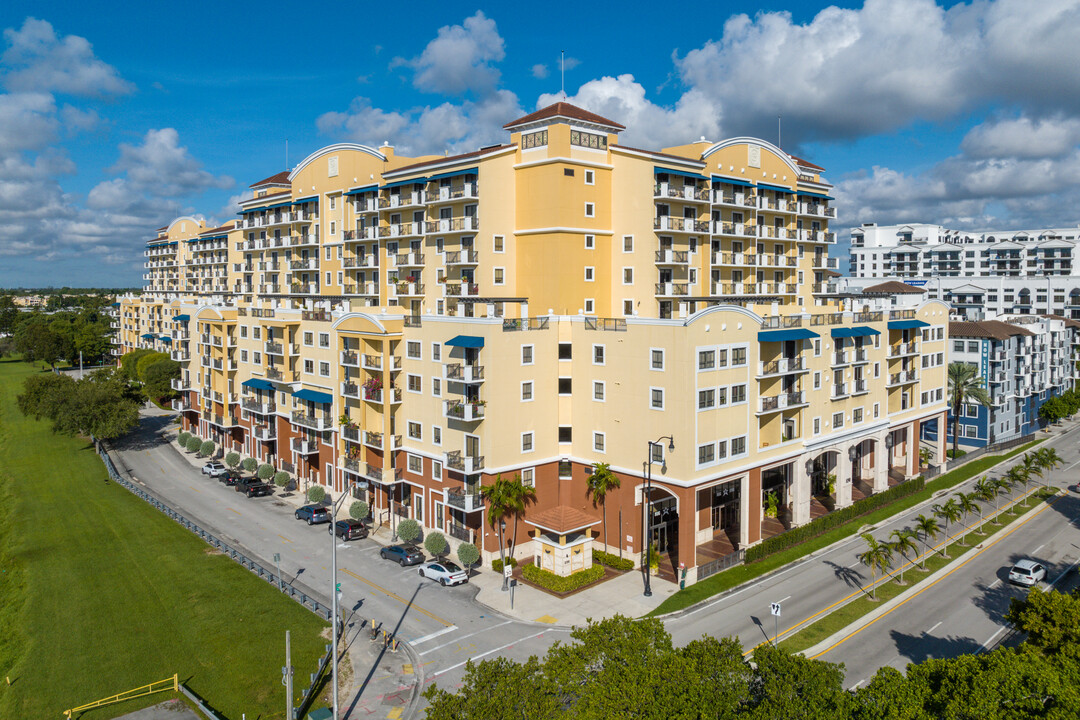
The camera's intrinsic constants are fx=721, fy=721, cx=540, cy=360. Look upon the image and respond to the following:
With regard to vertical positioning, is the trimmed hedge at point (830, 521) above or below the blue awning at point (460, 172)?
below

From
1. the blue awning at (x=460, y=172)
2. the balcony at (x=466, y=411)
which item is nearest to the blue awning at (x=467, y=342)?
the balcony at (x=466, y=411)

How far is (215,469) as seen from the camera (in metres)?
76.9

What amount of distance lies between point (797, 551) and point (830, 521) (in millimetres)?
6600

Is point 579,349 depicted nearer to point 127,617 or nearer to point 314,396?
point 314,396

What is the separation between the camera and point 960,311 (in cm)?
12988

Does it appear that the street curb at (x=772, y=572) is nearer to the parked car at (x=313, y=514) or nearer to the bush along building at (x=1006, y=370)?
the bush along building at (x=1006, y=370)

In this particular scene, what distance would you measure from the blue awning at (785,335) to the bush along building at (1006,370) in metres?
39.9

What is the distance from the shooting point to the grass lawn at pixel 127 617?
36719 mm

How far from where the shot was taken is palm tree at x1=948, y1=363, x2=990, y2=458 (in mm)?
81312

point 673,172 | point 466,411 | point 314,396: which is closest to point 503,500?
point 466,411

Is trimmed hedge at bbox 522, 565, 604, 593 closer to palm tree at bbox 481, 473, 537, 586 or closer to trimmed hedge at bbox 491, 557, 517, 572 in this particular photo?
trimmed hedge at bbox 491, 557, 517, 572

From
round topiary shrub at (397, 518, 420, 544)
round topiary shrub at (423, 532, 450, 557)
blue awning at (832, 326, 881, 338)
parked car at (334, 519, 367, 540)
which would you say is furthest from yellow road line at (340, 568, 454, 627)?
blue awning at (832, 326, 881, 338)

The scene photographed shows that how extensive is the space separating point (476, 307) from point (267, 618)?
93.8 ft

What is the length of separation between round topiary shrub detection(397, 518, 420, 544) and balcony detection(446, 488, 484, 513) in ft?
12.4
